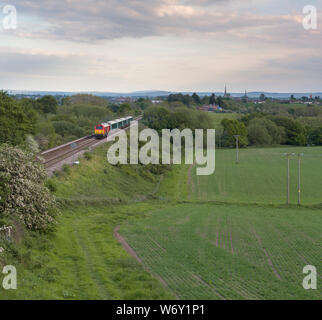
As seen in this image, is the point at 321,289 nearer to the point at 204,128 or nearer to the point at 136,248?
the point at 136,248

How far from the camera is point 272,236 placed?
28.5m

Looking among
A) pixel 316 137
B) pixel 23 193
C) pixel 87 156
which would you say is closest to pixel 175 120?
pixel 316 137

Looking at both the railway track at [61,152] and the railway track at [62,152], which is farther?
the railway track at [62,152]

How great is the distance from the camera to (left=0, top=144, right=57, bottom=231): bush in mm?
21141

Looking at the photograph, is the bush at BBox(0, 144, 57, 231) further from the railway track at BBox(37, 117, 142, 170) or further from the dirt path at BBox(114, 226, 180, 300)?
the railway track at BBox(37, 117, 142, 170)

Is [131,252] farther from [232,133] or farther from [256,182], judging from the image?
[232,133]

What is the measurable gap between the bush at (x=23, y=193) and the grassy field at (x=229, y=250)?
5484 millimetres

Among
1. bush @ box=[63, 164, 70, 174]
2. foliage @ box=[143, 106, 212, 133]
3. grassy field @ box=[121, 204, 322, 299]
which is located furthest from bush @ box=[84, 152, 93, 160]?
foliage @ box=[143, 106, 212, 133]

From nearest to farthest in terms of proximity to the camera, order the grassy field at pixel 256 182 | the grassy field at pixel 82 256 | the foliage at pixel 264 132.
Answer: the grassy field at pixel 82 256 → the grassy field at pixel 256 182 → the foliage at pixel 264 132

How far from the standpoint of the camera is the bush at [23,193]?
2114cm

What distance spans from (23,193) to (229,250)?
11760mm

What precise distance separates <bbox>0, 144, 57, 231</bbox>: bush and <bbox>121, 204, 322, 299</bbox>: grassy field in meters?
5.48

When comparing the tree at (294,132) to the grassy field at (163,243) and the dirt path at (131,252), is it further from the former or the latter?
the dirt path at (131,252)

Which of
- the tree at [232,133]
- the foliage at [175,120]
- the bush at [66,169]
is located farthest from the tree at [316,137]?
the bush at [66,169]
